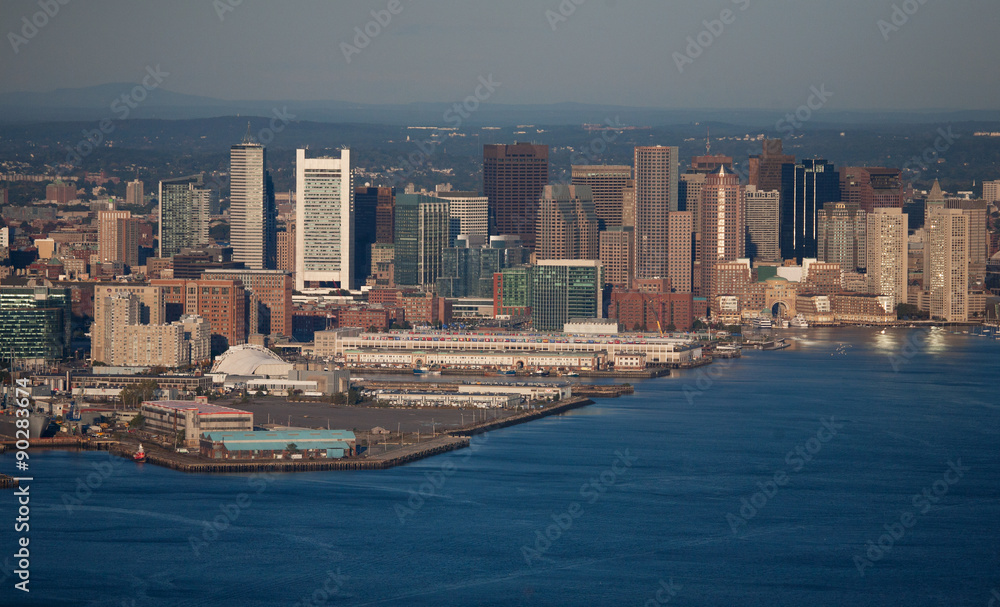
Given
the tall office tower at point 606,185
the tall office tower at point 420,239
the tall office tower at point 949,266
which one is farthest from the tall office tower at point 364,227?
the tall office tower at point 949,266

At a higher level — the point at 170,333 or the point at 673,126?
the point at 673,126

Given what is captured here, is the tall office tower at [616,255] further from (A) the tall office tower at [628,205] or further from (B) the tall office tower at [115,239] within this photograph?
(B) the tall office tower at [115,239]

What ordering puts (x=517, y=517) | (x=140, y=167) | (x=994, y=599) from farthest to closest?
(x=140, y=167)
(x=517, y=517)
(x=994, y=599)

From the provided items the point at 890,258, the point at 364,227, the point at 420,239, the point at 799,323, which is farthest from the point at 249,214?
the point at 890,258

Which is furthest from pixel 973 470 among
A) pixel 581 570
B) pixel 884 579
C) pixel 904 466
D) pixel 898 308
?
pixel 898 308

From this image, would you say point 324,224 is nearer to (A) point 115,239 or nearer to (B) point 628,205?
(A) point 115,239

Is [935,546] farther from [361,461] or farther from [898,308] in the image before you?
[898,308]

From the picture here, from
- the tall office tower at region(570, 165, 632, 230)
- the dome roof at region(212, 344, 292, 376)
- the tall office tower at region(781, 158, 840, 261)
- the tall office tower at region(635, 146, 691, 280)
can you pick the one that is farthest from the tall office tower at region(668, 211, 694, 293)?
the dome roof at region(212, 344, 292, 376)
